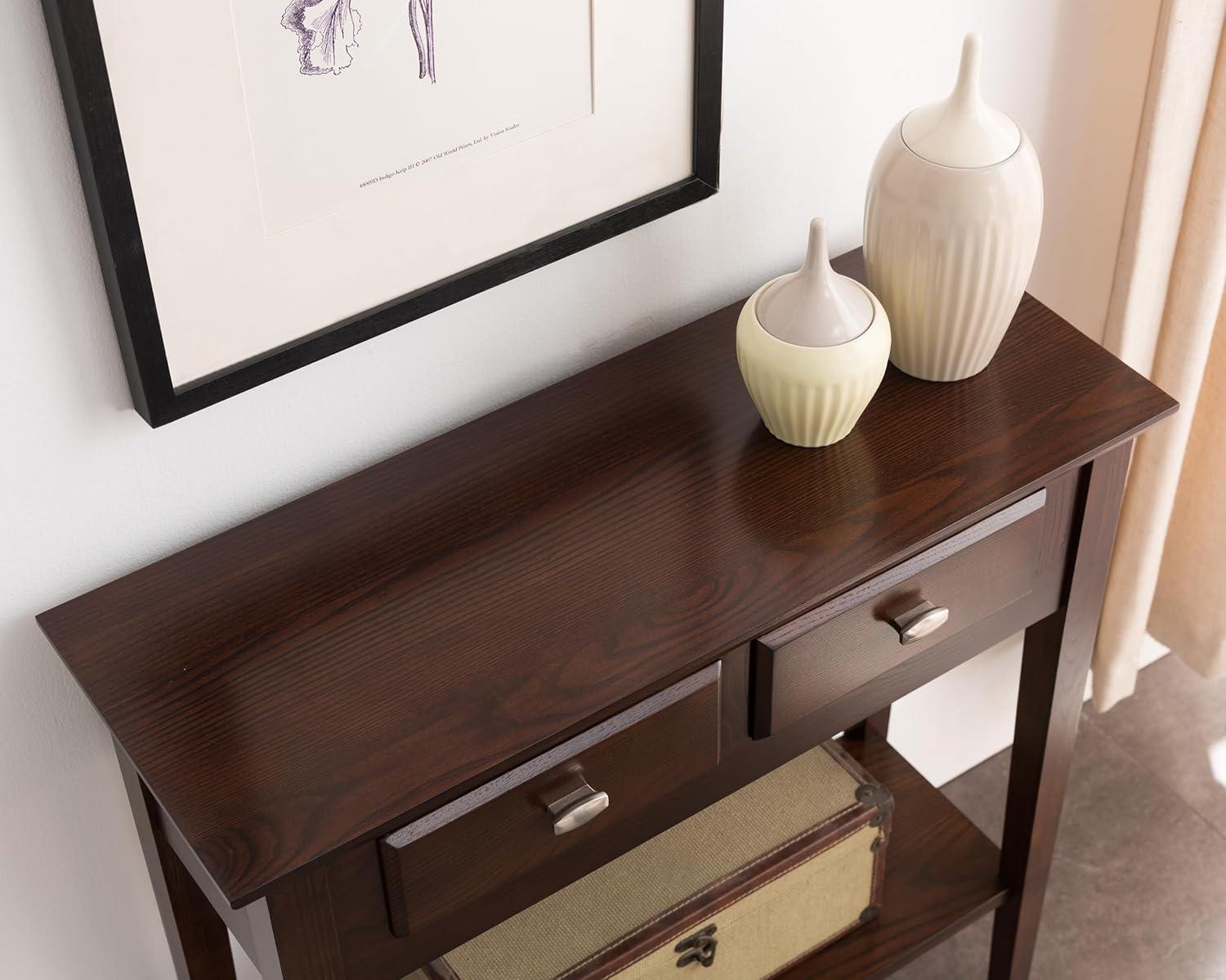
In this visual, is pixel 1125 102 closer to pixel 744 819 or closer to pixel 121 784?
pixel 744 819

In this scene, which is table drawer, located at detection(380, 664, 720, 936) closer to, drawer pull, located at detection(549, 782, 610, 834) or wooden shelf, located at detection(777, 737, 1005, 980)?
drawer pull, located at detection(549, 782, 610, 834)

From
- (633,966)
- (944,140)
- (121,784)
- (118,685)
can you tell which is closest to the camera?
(118,685)

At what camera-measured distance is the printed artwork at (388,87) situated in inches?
38.8

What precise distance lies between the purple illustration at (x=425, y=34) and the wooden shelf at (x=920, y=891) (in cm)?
99

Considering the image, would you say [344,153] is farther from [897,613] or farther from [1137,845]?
[1137,845]

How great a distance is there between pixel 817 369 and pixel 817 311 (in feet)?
0.15

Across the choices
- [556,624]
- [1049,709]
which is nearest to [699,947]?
[1049,709]

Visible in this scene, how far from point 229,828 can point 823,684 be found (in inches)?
18.5

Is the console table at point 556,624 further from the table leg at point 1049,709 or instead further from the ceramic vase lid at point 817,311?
the ceramic vase lid at point 817,311

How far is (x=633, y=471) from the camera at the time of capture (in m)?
1.21

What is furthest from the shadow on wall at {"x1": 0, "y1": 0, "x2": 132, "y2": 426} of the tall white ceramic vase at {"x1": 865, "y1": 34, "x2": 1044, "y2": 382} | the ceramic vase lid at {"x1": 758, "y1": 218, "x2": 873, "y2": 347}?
the tall white ceramic vase at {"x1": 865, "y1": 34, "x2": 1044, "y2": 382}

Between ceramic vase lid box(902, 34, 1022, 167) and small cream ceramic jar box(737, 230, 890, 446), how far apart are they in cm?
12

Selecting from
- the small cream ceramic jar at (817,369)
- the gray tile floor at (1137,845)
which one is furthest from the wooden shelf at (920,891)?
the small cream ceramic jar at (817,369)

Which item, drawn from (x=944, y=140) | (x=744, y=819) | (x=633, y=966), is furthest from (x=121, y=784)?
Result: (x=944, y=140)
